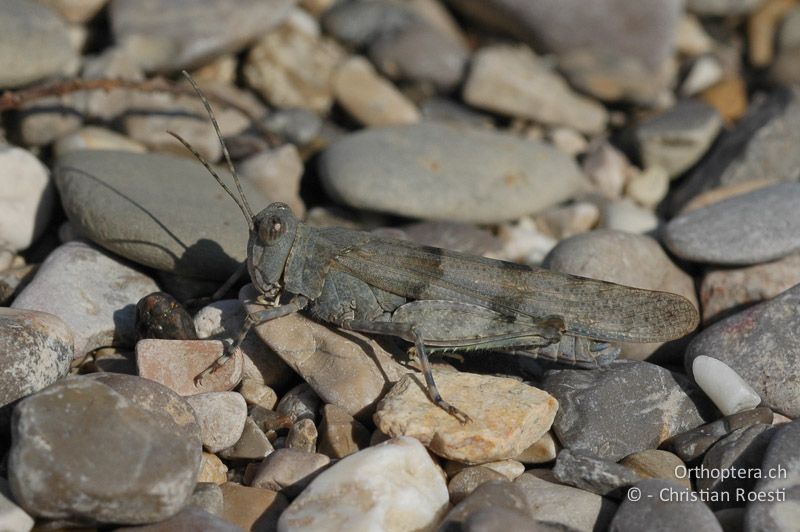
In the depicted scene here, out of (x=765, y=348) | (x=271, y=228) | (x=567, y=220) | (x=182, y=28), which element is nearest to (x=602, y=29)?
(x=567, y=220)

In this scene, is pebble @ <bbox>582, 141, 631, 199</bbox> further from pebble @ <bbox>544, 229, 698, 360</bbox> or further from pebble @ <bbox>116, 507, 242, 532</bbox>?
pebble @ <bbox>116, 507, 242, 532</bbox>

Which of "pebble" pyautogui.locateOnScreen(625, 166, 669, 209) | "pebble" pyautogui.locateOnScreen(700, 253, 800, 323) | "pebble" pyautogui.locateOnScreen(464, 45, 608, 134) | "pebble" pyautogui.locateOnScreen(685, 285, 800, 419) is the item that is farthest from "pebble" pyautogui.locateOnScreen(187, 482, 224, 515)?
"pebble" pyautogui.locateOnScreen(464, 45, 608, 134)

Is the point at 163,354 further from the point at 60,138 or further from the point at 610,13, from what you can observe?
the point at 610,13

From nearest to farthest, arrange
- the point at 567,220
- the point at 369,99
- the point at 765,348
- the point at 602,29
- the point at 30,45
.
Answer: the point at 765,348 → the point at 30,45 → the point at 567,220 → the point at 369,99 → the point at 602,29

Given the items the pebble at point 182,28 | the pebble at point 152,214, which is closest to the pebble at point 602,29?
the pebble at point 182,28

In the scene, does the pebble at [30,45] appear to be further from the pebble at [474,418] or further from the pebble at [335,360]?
the pebble at [474,418]

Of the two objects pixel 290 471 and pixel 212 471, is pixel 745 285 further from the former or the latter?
pixel 212 471

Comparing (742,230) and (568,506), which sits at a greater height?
(742,230)
